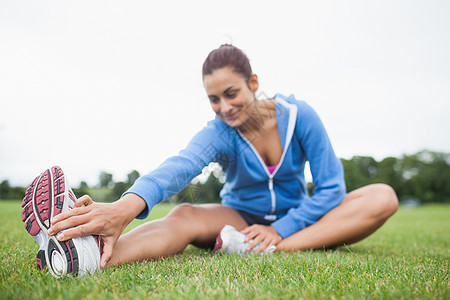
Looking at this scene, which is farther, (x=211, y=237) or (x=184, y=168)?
(x=211, y=237)

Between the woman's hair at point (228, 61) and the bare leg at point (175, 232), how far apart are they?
1.14 metres

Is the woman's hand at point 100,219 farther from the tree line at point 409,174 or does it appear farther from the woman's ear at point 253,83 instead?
the tree line at point 409,174

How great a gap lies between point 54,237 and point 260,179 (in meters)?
1.73

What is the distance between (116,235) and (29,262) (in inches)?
21.9

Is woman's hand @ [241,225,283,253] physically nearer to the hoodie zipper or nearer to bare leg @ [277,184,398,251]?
bare leg @ [277,184,398,251]

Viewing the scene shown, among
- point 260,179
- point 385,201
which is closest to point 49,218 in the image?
point 260,179

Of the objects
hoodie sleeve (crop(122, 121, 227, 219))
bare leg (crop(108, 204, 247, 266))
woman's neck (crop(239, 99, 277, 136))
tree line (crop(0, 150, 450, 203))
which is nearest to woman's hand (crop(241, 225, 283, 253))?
bare leg (crop(108, 204, 247, 266))

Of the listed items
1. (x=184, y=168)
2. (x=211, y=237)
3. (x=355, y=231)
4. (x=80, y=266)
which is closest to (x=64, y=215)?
(x=80, y=266)

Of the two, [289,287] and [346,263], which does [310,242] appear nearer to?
[346,263]

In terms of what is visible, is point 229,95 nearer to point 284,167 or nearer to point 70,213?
point 284,167

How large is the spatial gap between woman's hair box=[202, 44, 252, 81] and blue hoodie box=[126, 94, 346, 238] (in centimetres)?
44

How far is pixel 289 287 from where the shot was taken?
1401 mm

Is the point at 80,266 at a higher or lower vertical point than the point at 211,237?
higher

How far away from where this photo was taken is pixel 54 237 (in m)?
1.57
